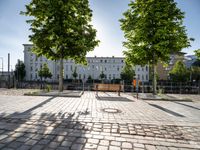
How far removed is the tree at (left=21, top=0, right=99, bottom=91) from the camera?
1410cm

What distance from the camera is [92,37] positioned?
15.5 metres

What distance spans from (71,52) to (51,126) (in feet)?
37.0

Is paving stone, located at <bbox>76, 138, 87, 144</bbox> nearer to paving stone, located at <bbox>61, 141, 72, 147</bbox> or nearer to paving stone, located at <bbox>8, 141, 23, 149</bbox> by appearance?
paving stone, located at <bbox>61, 141, 72, 147</bbox>

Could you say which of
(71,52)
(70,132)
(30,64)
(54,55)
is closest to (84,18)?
(71,52)

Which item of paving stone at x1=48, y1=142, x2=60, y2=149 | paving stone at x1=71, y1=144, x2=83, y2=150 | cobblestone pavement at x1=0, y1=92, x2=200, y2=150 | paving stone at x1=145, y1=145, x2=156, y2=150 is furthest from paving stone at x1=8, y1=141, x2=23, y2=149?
paving stone at x1=145, y1=145, x2=156, y2=150

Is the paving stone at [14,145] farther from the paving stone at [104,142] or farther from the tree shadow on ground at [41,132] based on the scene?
the paving stone at [104,142]

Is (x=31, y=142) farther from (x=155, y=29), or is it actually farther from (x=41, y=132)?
(x=155, y=29)

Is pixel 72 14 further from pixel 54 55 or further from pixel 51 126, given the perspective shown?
pixel 51 126

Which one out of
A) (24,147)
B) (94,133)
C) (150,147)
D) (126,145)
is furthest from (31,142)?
(150,147)

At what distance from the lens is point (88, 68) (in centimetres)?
7744

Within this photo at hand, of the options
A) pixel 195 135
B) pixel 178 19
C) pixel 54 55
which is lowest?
pixel 195 135

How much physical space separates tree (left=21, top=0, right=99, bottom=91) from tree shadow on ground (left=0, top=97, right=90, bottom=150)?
1012cm

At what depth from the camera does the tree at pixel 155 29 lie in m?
14.0

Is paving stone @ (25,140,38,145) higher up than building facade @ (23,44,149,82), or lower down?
lower down
